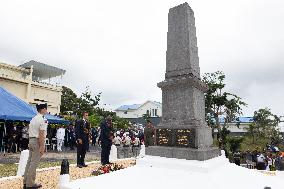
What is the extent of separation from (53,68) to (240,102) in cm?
2717

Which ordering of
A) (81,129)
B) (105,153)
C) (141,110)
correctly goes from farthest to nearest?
1. (141,110)
2. (105,153)
3. (81,129)

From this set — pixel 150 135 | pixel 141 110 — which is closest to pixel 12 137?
pixel 150 135

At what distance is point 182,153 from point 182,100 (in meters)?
1.53

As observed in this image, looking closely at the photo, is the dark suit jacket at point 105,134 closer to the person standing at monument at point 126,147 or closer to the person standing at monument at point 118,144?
the person standing at monument at point 118,144

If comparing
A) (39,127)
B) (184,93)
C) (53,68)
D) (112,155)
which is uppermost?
(53,68)

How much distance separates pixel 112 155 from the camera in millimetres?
13133

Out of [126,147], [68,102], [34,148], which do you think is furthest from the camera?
[68,102]

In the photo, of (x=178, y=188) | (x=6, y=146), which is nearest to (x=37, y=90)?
(x=6, y=146)

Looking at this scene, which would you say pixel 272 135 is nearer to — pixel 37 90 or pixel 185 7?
pixel 37 90

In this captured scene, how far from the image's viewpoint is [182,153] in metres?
6.64

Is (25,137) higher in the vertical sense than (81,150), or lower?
higher

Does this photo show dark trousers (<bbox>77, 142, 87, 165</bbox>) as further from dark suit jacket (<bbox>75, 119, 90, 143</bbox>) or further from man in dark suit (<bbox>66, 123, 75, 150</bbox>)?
man in dark suit (<bbox>66, 123, 75, 150</bbox>)

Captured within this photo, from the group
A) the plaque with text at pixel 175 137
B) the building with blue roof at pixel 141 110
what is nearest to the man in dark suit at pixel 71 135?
the plaque with text at pixel 175 137

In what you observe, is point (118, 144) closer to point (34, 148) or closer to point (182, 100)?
point (182, 100)
